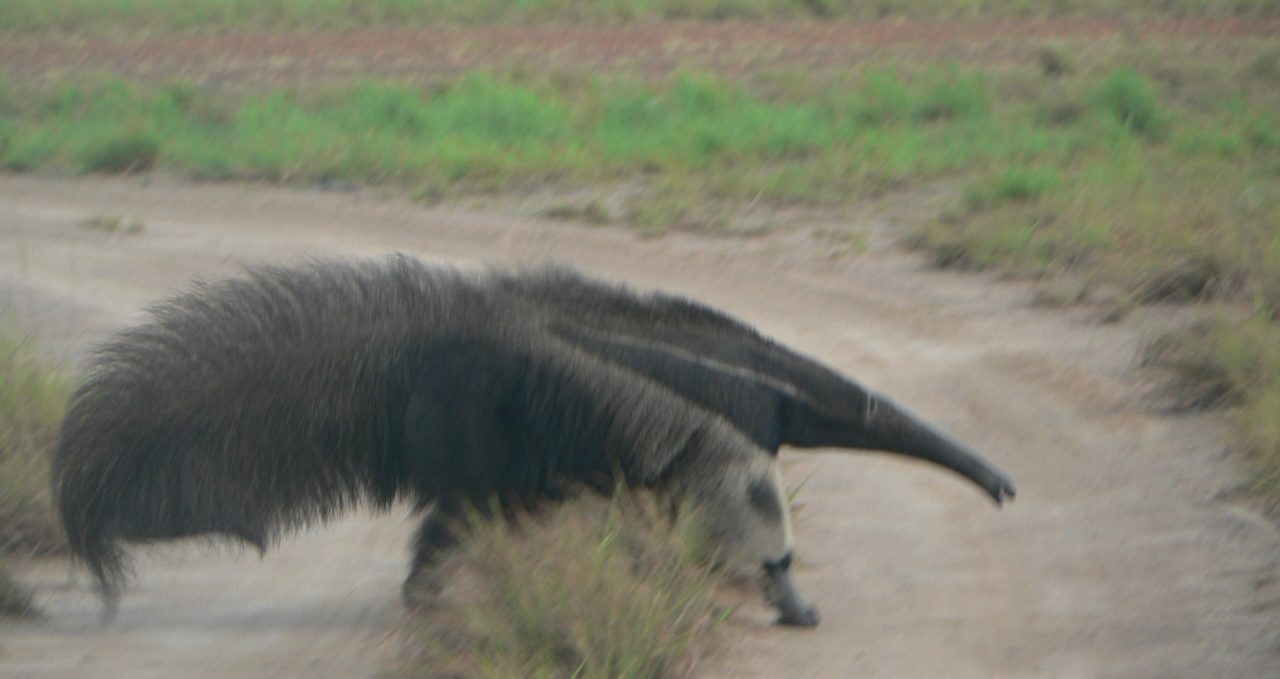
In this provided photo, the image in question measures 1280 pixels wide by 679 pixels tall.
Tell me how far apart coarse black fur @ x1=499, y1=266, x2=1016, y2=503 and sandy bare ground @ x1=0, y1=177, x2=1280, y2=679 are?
23.6 inches

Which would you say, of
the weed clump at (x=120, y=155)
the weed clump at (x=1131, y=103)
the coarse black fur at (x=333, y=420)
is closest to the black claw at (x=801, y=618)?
the coarse black fur at (x=333, y=420)

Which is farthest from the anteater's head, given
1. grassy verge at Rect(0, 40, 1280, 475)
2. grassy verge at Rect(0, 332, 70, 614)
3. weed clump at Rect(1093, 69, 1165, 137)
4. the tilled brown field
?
weed clump at Rect(1093, 69, 1165, 137)

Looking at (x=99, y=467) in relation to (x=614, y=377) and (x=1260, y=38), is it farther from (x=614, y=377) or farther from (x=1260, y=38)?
(x=1260, y=38)

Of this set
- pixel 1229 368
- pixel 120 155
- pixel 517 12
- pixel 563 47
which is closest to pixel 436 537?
pixel 1229 368

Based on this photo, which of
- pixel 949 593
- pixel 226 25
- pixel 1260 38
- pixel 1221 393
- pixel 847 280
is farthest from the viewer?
pixel 226 25

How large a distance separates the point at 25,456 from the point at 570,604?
2835mm

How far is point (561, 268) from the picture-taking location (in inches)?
198

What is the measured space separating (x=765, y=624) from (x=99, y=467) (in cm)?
219

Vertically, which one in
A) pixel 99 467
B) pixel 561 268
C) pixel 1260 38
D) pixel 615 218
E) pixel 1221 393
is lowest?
pixel 1260 38

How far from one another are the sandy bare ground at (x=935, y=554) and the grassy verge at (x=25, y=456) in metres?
0.13

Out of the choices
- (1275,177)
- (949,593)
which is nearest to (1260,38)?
(1275,177)

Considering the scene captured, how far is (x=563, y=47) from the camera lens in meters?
25.8

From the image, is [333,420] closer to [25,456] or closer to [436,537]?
[436,537]

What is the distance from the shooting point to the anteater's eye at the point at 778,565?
489 cm
